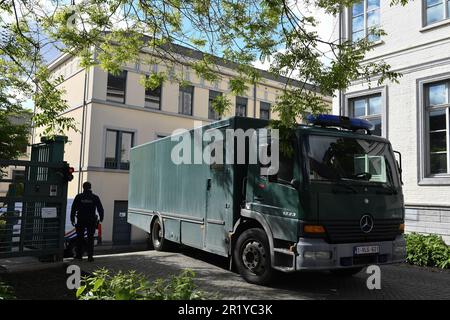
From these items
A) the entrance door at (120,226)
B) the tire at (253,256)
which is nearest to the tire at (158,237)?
the tire at (253,256)

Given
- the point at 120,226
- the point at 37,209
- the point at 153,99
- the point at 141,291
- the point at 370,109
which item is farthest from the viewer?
the point at 153,99

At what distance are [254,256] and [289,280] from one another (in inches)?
36.0

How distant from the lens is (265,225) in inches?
269

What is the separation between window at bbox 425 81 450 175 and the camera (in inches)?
452

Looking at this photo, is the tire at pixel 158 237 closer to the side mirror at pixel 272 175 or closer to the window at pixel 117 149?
the side mirror at pixel 272 175

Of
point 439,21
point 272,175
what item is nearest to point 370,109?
point 439,21

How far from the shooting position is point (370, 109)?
1364cm

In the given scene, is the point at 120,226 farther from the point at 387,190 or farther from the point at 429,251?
the point at 387,190

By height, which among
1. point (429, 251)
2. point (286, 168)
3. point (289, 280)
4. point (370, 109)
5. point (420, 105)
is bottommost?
point (289, 280)

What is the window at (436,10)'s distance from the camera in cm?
1161

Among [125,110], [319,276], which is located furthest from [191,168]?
[125,110]

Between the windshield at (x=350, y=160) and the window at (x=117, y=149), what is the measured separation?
17849mm

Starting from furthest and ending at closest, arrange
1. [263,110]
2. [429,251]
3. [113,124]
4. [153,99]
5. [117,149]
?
[263,110] → [153,99] → [117,149] → [113,124] → [429,251]

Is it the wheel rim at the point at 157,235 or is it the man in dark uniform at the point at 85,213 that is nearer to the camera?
the man in dark uniform at the point at 85,213
